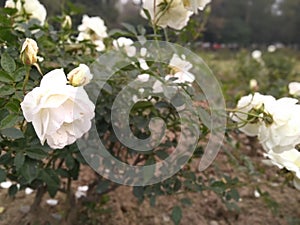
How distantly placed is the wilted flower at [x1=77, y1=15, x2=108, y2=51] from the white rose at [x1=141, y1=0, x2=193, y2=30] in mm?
324

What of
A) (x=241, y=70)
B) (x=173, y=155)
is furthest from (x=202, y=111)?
(x=241, y=70)

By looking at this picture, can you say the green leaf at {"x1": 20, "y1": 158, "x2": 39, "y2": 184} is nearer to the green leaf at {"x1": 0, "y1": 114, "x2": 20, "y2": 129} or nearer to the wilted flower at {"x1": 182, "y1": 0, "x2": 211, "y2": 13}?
the green leaf at {"x1": 0, "y1": 114, "x2": 20, "y2": 129}

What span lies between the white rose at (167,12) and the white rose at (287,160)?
335 millimetres

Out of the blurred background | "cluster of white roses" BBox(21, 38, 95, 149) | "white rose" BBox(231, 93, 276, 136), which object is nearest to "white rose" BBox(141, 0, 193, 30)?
"white rose" BBox(231, 93, 276, 136)

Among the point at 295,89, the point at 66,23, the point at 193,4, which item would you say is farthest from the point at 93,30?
the point at 295,89

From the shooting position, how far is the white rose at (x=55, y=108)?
0.57 m

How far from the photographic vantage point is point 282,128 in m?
0.75

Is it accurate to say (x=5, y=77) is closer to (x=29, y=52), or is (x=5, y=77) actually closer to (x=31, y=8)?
(x=29, y=52)

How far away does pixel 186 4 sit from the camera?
80 centimetres

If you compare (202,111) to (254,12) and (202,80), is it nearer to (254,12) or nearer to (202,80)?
(202,80)

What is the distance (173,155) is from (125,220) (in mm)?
439

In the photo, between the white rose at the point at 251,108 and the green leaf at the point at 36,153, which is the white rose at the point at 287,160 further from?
the green leaf at the point at 36,153

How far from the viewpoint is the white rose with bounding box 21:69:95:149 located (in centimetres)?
57

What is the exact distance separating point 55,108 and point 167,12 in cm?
39
